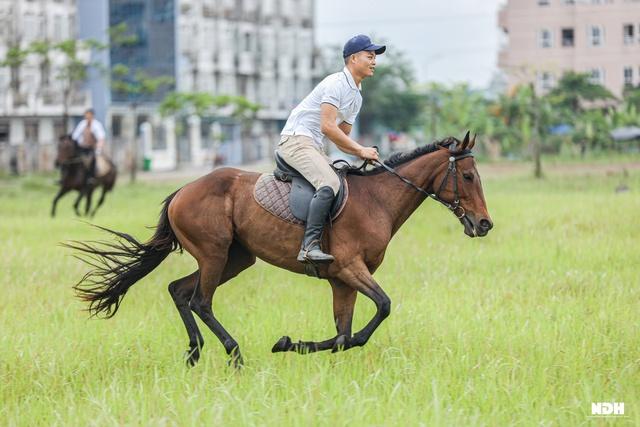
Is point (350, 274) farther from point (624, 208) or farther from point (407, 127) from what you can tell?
point (407, 127)

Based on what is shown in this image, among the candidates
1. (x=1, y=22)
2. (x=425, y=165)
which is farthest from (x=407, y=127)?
(x=425, y=165)

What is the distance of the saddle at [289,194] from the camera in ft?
27.4

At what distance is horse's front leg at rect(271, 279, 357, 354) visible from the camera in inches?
312

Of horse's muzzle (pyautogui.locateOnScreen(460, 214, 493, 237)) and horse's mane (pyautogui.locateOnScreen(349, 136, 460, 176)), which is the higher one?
horse's mane (pyautogui.locateOnScreen(349, 136, 460, 176))

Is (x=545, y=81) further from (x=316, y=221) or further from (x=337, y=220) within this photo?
(x=316, y=221)

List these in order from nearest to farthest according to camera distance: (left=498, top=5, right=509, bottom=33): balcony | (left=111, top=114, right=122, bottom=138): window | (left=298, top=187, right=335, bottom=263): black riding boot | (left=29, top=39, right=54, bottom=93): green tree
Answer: (left=298, top=187, right=335, bottom=263): black riding boot < (left=29, top=39, right=54, bottom=93): green tree < (left=498, top=5, right=509, bottom=33): balcony < (left=111, top=114, right=122, bottom=138): window

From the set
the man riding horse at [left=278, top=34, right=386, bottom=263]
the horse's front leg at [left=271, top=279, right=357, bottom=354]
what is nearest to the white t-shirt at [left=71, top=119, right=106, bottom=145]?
the man riding horse at [left=278, top=34, right=386, bottom=263]

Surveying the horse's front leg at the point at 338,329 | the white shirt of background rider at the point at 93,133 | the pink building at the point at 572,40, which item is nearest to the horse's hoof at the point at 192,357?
the horse's front leg at the point at 338,329

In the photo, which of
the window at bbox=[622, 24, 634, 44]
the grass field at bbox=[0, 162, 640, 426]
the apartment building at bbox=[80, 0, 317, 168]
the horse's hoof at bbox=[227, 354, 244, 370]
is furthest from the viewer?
the apartment building at bbox=[80, 0, 317, 168]

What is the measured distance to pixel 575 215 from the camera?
19.5 metres

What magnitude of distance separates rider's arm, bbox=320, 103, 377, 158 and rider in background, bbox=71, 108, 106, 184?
16.4 m

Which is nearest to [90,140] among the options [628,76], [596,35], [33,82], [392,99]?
[628,76]

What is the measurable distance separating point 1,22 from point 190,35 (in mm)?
17182

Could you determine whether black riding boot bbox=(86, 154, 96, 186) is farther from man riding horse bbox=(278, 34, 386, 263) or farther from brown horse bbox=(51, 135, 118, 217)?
man riding horse bbox=(278, 34, 386, 263)
